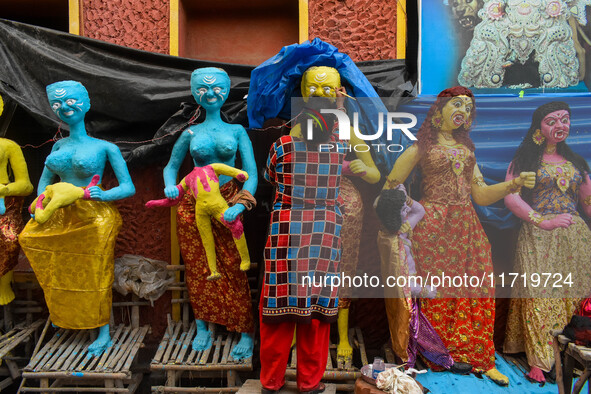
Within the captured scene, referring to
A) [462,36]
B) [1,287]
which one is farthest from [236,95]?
[1,287]

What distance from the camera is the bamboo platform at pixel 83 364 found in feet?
10.3

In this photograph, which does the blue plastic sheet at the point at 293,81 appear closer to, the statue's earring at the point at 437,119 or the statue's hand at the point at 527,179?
the statue's earring at the point at 437,119

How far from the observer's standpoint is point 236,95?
3500 mm

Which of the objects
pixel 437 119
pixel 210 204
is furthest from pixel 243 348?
pixel 437 119

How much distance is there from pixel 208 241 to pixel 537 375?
2407 mm

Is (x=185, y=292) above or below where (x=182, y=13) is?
below

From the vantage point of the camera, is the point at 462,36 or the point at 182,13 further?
the point at 182,13

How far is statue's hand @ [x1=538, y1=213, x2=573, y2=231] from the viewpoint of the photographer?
3164 millimetres

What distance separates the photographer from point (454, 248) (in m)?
3.17

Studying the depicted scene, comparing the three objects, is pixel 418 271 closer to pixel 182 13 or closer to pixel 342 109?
pixel 342 109

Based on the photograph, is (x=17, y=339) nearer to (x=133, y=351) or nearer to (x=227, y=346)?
(x=133, y=351)

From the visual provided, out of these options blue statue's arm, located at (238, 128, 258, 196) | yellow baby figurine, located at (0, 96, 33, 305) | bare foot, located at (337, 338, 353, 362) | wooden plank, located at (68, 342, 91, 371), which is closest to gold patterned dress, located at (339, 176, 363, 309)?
bare foot, located at (337, 338, 353, 362)

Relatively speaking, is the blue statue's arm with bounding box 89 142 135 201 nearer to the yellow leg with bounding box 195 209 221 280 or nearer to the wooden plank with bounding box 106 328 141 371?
the yellow leg with bounding box 195 209 221 280

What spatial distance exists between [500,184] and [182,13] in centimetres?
291
